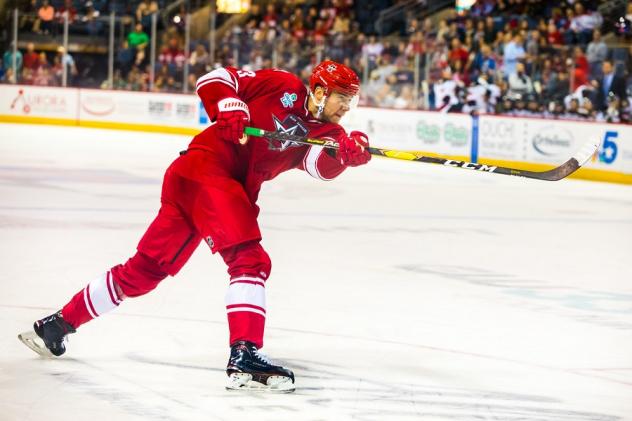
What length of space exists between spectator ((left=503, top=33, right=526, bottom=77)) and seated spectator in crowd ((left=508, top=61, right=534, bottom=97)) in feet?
0.25

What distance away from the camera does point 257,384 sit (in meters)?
3.94

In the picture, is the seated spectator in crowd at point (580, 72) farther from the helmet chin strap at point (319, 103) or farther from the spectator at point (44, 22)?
the helmet chin strap at point (319, 103)

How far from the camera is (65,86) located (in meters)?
19.2

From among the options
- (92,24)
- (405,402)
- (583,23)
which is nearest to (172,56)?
(92,24)

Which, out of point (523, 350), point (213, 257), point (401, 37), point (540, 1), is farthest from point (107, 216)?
point (540, 1)

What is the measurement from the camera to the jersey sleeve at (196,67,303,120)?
163 inches

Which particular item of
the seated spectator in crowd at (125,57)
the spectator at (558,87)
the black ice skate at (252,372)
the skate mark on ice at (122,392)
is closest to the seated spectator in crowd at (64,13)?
the seated spectator in crowd at (125,57)

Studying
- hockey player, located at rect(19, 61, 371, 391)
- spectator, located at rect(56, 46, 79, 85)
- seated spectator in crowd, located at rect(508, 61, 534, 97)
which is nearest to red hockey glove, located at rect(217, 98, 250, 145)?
hockey player, located at rect(19, 61, 371, 391)

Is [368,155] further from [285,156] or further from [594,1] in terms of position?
[594,1]

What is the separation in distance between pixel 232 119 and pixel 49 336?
107cm

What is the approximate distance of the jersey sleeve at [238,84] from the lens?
4.14m

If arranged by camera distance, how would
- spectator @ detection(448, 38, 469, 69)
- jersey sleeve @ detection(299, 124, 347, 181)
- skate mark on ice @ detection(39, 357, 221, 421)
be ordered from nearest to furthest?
skate mark on ice @ detection(39, 357, 221, 421) < jersey sleeve @ detection(299, 124, 347, 181) < spectator @ detection(448, 38, 469, 69)

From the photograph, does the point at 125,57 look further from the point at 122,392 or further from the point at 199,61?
the point at 122,392

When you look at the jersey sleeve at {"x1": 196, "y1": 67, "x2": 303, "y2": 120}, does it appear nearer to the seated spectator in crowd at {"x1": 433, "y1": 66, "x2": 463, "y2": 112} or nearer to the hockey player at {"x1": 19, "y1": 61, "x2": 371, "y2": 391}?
the hockey player at {"x1": 19, "y1": 61, "x2": 371, "y2": 391}
